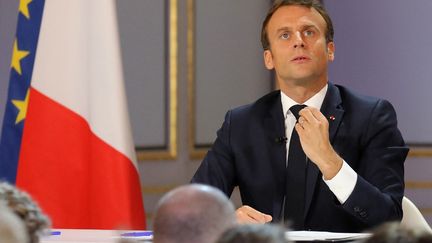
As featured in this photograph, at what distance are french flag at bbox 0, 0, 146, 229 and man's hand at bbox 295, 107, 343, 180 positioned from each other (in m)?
1.13

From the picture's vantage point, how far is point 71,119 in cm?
376

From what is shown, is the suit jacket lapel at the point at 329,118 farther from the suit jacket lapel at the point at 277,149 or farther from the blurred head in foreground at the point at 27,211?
the blurred head in foreground at the point at 27,211

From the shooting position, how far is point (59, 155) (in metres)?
3.68

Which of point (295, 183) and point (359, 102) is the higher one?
point (359, 102)

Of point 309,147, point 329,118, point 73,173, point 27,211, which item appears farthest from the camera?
point 73,173

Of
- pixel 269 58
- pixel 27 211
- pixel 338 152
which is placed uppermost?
pixel 27 211

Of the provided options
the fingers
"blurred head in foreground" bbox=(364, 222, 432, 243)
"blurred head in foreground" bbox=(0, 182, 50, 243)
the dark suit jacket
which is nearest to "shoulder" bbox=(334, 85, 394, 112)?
the dark suit jacket

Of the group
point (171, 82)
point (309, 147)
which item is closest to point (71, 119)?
point (309, 147)

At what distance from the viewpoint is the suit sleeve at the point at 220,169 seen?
3043 millimetres

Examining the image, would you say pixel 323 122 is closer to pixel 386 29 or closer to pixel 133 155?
pixel 133 155

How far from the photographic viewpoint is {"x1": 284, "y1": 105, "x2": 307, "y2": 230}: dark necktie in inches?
115

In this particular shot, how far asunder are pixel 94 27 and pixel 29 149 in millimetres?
608

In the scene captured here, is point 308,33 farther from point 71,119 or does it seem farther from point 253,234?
point 253,234

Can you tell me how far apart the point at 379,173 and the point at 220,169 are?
54cm
